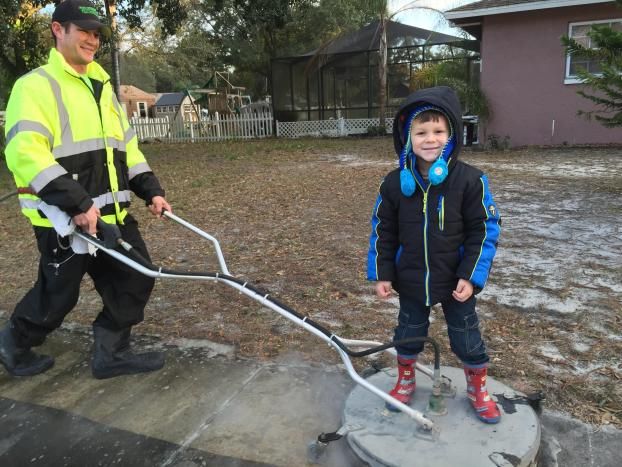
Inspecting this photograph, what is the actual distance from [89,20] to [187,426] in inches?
85.9

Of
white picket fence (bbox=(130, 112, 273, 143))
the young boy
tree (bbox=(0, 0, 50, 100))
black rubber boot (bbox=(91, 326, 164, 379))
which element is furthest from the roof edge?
black rubber boot (bbox=(91, 326, 164, 379))

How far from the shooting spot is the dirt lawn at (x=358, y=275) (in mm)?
3342

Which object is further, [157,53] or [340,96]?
[157,53]

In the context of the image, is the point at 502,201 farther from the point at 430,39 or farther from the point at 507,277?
the point at 430,39

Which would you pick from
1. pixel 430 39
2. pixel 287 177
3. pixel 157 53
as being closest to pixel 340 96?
pixel 430 39

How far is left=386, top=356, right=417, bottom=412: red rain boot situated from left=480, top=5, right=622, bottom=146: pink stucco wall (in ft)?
45.2

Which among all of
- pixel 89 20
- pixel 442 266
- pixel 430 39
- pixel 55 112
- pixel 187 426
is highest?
pixel 430 39

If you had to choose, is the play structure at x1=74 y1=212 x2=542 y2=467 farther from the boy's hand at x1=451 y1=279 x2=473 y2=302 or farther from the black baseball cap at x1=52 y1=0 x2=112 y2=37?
the black baseball cap at x1=52 y1=0 x2=112 y2=37

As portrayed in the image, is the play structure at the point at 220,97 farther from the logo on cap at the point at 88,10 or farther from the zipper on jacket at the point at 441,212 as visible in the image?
the zipper on jacket at the point at 441,212

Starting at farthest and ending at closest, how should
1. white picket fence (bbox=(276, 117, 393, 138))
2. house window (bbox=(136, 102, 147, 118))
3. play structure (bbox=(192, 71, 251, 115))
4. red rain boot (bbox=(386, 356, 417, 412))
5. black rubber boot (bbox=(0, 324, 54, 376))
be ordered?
house window (bbox=(136, 102, 147, 118))
play structure (bbox=(192, 71, 251, 115))
white picket fence (bbox=(276, 117, 393, 138))
black rubber boot (bbox=(0, 324, 54, 376))
red rain boot (bbox=(386, 356, 417, 412))

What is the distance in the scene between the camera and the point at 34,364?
11.2 ft

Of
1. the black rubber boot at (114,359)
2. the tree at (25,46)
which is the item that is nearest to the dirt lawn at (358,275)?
the black rubber boot at (114,359)

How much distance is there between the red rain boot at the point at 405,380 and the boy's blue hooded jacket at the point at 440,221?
14.4 inches

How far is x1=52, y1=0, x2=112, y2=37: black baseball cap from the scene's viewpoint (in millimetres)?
2877
